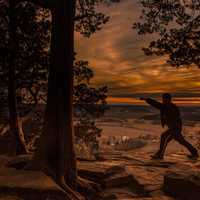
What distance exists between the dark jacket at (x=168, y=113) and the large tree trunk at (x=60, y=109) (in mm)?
5698

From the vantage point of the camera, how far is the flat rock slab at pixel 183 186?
1020 cm

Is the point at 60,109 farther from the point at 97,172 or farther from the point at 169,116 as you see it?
the point at 169,116

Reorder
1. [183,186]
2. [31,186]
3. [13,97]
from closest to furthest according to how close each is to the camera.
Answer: [31,186] < [183,186] < [13,97]

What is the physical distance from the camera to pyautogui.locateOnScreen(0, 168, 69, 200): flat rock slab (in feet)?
29.3

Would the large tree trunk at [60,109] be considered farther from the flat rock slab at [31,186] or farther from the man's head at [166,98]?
the man's head at [166,98]

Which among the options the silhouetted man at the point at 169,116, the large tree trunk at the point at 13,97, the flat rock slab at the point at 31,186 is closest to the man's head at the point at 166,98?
the silhouetted man at the point at 169,116

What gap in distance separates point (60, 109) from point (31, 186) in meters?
2.58

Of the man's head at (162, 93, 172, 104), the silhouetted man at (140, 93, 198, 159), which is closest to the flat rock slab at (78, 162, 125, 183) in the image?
the silhouetted man at (140, 93, 198, 159)

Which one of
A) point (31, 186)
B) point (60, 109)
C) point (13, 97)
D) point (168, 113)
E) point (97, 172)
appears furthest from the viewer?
point (13, 97)

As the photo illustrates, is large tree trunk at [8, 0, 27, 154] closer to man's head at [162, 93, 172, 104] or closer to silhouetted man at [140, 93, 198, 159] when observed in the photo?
silhouetted man at [140, 93, 198, 159]

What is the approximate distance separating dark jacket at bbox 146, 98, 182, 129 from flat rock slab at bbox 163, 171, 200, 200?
5184 millimetres

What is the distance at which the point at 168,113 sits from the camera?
15.9m

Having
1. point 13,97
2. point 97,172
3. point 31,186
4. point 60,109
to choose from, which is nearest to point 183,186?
point 97,172

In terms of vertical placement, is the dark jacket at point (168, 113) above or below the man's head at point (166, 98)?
below
